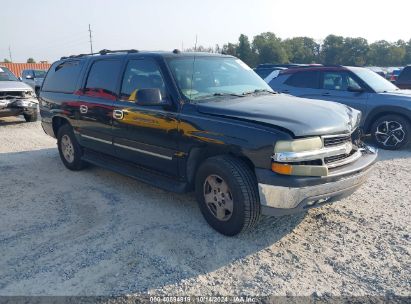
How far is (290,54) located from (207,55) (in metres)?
64.9

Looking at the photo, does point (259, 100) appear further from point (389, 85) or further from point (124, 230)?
point (389, 85)

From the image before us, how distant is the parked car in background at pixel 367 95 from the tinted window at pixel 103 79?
4858 millimetres

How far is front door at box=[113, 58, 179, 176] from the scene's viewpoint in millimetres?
3924

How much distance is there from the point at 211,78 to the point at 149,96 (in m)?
0.89

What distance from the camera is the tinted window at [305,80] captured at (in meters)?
8.14

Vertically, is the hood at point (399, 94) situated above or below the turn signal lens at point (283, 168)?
above

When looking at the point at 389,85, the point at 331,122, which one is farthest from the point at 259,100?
the point at 389,85

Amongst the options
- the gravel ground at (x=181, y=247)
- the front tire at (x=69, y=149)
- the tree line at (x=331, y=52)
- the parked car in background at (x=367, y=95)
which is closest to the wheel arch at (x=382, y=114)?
the parked car in background at (x=367, y=95)

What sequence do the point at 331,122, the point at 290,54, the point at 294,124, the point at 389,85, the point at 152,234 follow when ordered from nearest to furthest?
the point at 294,124 → the point at 331,122 → the point at 152,234 → the point at 389,85 → the point at 290,54

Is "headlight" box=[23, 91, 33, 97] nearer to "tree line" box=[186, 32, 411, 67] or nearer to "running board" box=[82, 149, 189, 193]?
"running board" box=[82, 149, 189, 193]

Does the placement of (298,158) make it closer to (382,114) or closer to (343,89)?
(382,114)

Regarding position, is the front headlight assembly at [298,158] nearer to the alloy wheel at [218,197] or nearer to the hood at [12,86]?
the alloy wheel at [218,197]

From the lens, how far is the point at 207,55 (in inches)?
179

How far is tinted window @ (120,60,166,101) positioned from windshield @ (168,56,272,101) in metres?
0.21
